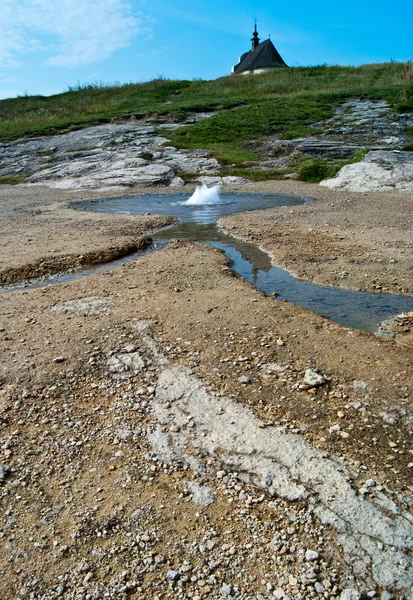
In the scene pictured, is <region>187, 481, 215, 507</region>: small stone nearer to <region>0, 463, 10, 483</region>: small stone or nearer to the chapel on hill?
<region>0, 463, 10, 483</region>: small stone

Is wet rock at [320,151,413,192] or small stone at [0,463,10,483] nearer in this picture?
small stone at [0,463,10,483]

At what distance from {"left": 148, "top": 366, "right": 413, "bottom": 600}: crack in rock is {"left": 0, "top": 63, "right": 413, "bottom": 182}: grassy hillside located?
16398 millimetres

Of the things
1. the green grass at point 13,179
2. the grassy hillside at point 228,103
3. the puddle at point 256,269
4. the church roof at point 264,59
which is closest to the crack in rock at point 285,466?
the puddle at point 256,269

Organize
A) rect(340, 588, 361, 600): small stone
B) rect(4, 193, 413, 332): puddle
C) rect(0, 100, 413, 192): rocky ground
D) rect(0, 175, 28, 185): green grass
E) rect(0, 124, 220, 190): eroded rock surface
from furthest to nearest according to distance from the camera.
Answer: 1. rect(0, 175, 28, 185): green grass
2. rect(0, 124, 220, 190): eroded rock surface
3. rect(0, 100, 413, 192): rocky ground
4. rect(4, 193, 413, 332): puddle
5. rect(340, 588, 361, 600): small stone

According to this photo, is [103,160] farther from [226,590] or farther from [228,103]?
[226,590]

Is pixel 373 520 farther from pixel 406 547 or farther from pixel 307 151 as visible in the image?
pixel 307 151

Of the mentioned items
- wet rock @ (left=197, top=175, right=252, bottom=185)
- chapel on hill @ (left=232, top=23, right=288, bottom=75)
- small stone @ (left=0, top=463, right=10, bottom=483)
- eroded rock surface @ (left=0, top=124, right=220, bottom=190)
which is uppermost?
chapel on hill @ (left=232, top=23, right=288, bottom=75)

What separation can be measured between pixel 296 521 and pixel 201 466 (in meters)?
0.77

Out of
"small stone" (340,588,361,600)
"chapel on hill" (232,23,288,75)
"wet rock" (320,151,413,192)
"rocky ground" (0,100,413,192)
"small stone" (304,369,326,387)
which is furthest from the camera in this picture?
"chapel on hill" (232,23,288,75)

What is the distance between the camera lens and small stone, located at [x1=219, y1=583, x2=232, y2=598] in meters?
2.58

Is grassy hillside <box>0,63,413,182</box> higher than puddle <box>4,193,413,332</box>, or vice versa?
grassy hillside <box>0,63,413,182</box>

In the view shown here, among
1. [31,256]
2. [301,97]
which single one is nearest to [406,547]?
[31,256]

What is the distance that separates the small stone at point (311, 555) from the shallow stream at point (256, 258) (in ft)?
10.5

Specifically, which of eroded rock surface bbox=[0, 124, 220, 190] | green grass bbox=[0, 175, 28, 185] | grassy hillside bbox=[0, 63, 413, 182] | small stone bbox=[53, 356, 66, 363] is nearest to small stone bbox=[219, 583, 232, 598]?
small stone bbox=[53, 356, 66, 363]
